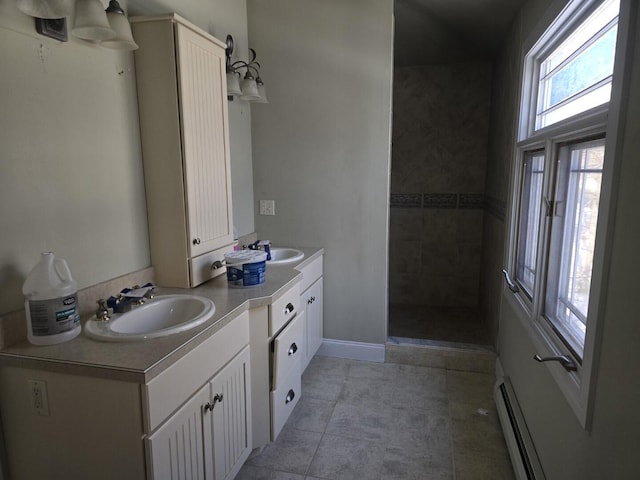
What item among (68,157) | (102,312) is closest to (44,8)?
(68,157)

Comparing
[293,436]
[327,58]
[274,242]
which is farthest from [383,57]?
[293,436]

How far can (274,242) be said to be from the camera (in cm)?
303

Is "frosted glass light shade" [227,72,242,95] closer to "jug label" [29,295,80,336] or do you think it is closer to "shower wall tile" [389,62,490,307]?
"jug label" [29,295,80,336]

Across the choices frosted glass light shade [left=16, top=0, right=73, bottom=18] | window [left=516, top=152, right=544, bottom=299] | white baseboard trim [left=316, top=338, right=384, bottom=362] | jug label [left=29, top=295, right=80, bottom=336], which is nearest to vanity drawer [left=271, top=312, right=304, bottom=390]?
white baseboard trim [left=316, top=338, right=384, bottom=362]

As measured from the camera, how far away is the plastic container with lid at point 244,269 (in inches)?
75.7

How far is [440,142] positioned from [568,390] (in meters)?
3.08

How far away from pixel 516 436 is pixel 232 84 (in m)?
2.32

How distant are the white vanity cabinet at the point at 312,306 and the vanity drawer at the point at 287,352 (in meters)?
0.24

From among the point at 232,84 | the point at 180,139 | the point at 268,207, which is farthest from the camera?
→ the point at 268,207

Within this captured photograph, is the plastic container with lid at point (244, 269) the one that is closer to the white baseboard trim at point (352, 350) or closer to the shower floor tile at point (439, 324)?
the white baseboard trim at point (352, 350)

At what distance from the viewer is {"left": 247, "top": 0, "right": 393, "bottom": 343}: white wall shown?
272cm

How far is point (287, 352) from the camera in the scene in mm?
2113

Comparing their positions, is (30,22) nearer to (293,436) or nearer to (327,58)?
(327,58)

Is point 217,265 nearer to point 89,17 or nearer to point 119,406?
point 119,406
